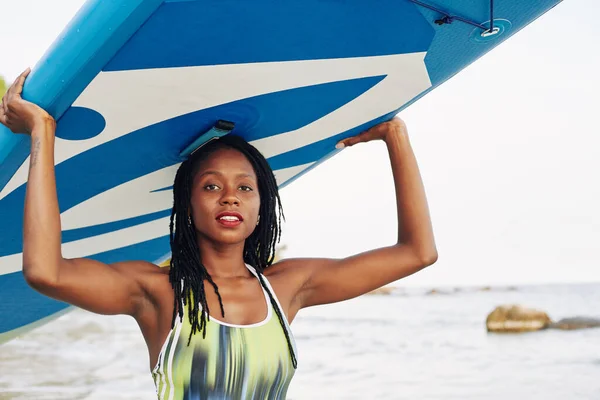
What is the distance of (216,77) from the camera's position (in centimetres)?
205

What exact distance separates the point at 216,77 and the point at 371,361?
941cm

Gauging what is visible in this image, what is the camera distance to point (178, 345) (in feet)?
6.21

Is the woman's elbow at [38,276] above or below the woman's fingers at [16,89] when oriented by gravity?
below

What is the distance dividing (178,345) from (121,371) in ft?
28.7

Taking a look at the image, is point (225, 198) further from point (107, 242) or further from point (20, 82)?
point (107, 242)

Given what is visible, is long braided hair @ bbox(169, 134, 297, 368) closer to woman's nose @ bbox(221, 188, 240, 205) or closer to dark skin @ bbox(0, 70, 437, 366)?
dark skin @ bbox(0, 70, 437, 366)

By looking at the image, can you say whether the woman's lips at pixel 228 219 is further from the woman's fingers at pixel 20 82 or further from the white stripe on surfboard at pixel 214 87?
the woman's fingers at pixel 20 82

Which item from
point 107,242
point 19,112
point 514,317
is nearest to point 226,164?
point 19,112

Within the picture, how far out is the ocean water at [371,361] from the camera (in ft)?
28.5

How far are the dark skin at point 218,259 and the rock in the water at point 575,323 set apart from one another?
1362cm

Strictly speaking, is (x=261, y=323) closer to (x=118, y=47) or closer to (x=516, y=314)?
(x=118, y=47)

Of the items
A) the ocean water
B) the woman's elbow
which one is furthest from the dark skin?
the ocean water

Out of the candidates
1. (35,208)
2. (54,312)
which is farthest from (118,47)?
(54,312)

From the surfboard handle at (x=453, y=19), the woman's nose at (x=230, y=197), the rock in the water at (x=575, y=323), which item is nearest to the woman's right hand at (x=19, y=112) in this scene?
the woman's nose at (x=230, y=197)
